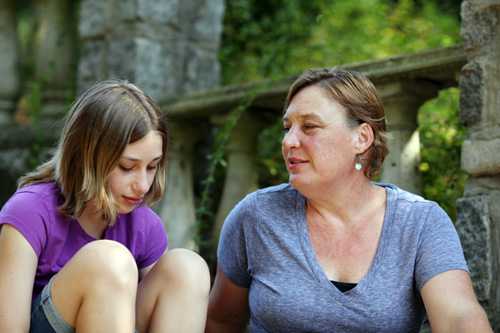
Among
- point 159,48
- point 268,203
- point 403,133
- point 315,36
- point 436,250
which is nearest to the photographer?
point 436,250

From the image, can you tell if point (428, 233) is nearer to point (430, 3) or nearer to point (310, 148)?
point (310, 148)

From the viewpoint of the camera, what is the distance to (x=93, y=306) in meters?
1.94

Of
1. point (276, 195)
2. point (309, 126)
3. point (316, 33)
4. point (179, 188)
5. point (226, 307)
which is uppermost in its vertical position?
point (309, 126)

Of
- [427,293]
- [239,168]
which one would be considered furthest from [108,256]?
[239,168]

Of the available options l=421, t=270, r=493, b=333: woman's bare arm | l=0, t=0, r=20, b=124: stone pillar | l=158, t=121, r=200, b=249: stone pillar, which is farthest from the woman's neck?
l=0, t=0, r=20, b=124: stone pillar

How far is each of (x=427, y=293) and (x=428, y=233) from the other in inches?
6.6

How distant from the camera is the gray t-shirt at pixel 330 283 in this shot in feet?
6.84

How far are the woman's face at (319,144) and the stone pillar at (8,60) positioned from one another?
3.16m

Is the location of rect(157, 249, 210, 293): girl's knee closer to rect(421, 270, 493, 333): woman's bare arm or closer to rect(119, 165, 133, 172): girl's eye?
rect(119, 165, 133, 172): girl's eye

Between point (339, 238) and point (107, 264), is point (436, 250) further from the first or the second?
point (107, 264)

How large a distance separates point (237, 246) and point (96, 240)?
412 mm

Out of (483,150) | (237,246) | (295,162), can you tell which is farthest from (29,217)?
(483,150)

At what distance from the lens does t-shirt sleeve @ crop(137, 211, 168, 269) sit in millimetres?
2348

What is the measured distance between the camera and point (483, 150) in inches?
93.0
